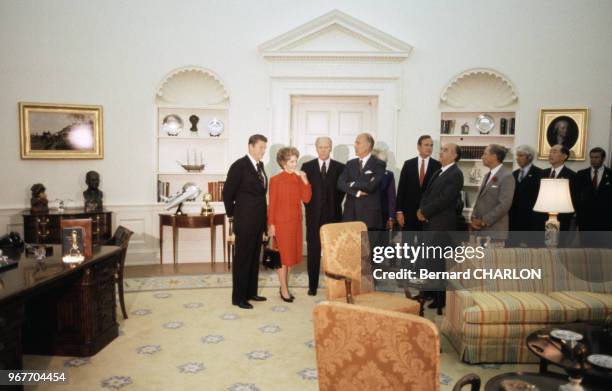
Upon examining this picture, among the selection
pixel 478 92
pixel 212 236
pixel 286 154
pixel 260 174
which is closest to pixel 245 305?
pixel 260 174

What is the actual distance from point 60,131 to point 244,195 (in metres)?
3.34

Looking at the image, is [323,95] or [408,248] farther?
[323,95]

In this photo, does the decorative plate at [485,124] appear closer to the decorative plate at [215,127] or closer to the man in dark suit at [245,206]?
the man in dark suit at [245,206]

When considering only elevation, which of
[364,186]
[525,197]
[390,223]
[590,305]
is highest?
[364,186]

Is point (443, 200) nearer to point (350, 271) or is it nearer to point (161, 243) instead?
point (350, 271)

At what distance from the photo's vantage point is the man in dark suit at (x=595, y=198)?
5223mm

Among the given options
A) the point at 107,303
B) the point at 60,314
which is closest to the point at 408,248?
the point at 107,303

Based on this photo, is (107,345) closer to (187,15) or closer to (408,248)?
(408,248)

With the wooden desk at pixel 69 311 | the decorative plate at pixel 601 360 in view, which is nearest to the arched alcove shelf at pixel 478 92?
the decorative plate at pixel 601 360

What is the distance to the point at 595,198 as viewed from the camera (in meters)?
5.29

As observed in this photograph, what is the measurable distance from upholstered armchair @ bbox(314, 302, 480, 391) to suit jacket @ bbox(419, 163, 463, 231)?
294 centimetres

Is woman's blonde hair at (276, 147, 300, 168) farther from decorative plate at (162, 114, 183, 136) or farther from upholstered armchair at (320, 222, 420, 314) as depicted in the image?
decorative plate at (162, 114, 183, 136)

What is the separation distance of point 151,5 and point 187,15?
493 mm

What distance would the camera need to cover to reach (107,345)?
135 inches
